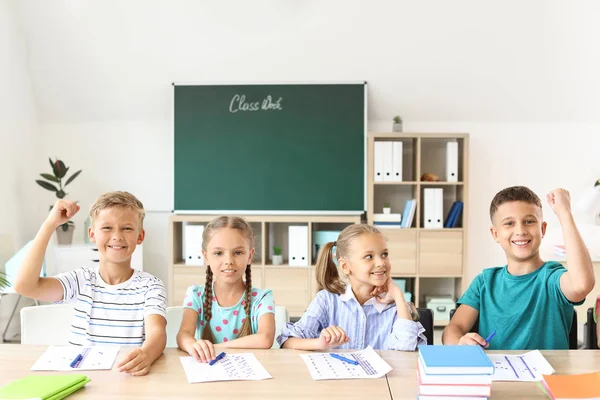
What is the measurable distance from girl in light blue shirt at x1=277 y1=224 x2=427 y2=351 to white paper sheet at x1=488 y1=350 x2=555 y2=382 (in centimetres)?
30

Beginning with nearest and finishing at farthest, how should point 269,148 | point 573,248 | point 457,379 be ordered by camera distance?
1. point 457,379
2. point 573,248
3. point 269,148

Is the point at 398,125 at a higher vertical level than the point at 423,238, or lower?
higher

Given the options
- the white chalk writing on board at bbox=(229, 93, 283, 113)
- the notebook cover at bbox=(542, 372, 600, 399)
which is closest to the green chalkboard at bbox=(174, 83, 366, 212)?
the white chalk writing on board at bbox=(229, 93, 283, 113)

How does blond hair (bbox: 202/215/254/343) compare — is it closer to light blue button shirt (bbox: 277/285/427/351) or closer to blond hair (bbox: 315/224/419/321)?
light blue button shirt (bbox: 277/285/427/351)

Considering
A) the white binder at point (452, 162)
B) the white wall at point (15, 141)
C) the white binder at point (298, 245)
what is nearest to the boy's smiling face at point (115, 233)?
the white wall at point (15, 141)

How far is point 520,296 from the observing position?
1956 mm

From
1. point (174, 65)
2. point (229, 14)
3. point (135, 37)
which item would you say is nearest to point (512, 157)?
point (229, 14)

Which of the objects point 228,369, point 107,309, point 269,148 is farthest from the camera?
point 269,148

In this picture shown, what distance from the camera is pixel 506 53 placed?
14.2ft

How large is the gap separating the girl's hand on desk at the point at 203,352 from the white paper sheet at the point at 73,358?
222 mm

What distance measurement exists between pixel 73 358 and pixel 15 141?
11.0ft

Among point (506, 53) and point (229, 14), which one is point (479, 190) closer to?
point (506, 53)

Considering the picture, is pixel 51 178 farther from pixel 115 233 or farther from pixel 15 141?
pixel 115 233

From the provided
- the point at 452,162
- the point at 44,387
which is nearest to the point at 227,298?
the point at 44,387
